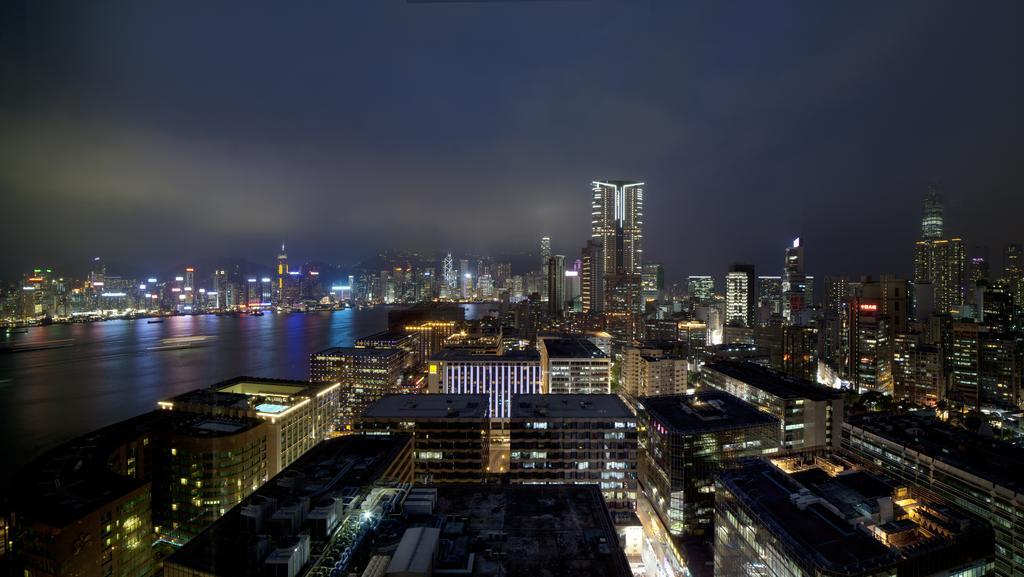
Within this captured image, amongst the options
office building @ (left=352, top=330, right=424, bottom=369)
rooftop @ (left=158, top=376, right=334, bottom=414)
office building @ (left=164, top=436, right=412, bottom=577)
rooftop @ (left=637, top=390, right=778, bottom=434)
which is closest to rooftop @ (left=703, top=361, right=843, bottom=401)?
rooftop @ (left=637, top=390, right=778, bottom=434)

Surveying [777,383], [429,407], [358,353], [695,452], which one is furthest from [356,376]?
[777,383]

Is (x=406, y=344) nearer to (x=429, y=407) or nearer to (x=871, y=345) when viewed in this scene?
(x=429, y=407)

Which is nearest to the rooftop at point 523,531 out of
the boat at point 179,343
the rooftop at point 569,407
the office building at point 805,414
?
the rooftop at point 569,407

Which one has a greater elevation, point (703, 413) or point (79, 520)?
point (703, 413)

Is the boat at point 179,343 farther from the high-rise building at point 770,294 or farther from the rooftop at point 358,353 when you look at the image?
the high-rise building at point 770,294

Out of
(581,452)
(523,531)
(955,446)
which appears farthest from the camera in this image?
(581,452)

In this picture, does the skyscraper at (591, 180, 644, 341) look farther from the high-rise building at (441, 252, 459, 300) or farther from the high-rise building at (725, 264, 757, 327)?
the high-rise building at (441, 252, 459, 300)

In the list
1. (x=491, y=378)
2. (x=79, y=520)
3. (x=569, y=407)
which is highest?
(x=569, y=407)

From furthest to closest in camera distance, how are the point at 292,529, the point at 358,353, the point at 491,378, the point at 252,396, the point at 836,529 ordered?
the point at 358,353 → the point at 491,378 → the point at 252,396 → the point at 836,529 → the point at 292,529
